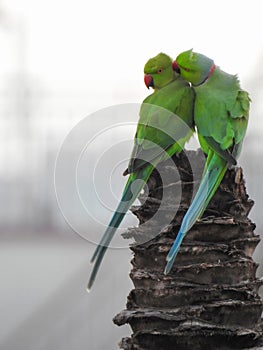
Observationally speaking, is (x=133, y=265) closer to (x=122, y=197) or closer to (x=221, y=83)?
(x=122, y=197)

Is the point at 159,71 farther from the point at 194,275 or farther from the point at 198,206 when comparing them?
the point at 194,275

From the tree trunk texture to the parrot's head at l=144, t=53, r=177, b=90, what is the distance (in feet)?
0.56

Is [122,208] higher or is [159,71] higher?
[159,71]

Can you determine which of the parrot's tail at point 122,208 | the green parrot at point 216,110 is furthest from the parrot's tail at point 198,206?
the parrot's tail at point 122,208

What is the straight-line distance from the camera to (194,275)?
0.96 meters

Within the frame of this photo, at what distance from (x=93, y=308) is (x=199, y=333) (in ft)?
3.28

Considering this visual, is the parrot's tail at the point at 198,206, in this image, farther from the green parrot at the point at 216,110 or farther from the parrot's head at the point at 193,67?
the parrot's head at the point at 193,67

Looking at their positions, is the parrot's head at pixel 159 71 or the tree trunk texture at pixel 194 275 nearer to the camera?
the tree trunk texture at pixel 194 275

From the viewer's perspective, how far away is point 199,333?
3.08 ft

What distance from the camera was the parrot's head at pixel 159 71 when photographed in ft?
3.54

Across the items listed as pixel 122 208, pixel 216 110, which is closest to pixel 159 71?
pixel 216 110

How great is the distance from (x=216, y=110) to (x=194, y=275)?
0.30 meters

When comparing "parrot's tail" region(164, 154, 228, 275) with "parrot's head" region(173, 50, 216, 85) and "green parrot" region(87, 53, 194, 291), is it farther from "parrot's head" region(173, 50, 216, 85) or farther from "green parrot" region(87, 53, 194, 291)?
"parrot's head" region(173, 50, 216, 85)

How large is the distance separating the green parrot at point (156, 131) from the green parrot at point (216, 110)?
0.02m
